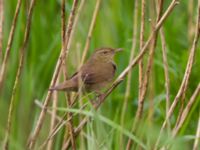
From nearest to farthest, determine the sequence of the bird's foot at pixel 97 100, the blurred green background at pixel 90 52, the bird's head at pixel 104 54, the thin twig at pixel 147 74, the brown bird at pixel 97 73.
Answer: the thin twig at pixel 147 74, the bird's foot at pixel 97 100, the brown bird at pixel 97 73, the bird's head at pixel 104 54, the blurred green background at pixel 90 52

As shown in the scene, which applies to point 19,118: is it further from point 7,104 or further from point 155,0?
point 155,0

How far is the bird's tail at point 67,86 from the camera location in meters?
3.91

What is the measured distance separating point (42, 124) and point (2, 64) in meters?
0.38

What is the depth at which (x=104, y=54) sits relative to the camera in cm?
470

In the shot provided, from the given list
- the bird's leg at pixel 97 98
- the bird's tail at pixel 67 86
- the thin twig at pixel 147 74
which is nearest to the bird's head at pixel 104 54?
the bird's leg at pixel 97 98

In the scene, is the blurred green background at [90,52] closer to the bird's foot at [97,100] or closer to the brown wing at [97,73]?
the brown wing at [97,73]

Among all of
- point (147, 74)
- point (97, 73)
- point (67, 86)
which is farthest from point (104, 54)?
point (147, 74)

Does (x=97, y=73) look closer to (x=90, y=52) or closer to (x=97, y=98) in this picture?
(x=97, y=98)

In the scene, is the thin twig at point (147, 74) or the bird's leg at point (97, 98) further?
the bird's leg at point (97, 98)

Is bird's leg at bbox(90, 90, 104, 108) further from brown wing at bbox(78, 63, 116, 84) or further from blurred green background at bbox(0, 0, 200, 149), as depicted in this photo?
blurred green background at bbox(0, 0, 200, 149)

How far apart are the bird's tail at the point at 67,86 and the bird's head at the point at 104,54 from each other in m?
0.59

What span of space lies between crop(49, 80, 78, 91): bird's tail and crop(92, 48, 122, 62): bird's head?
1.94 ft

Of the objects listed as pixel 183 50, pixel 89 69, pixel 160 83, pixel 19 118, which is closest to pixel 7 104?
pixel 19 118

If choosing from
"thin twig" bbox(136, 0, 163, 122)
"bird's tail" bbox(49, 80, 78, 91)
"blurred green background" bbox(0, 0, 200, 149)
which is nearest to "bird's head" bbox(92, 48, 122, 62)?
"blurred green background" bbox(0, 0, 200, 149)
